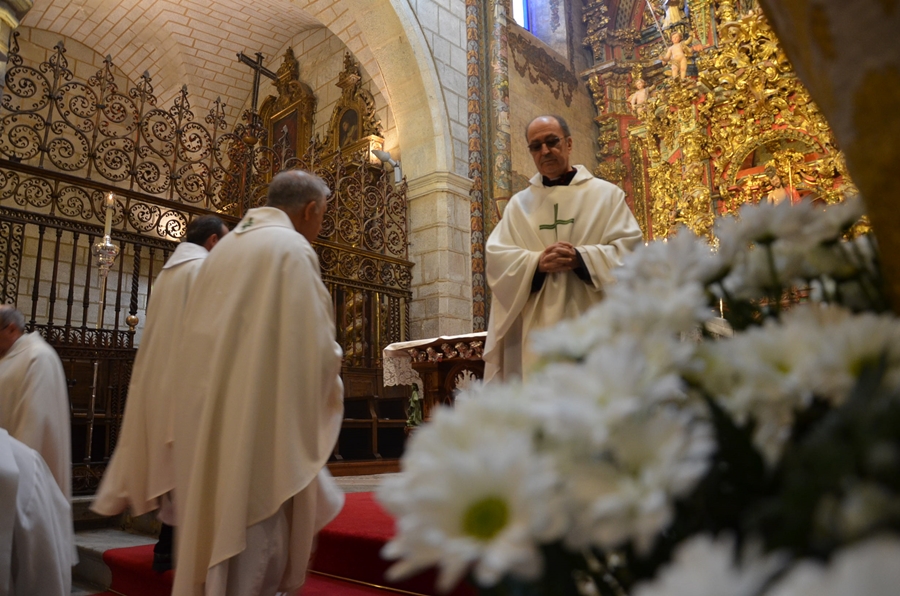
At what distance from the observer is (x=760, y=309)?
671mm

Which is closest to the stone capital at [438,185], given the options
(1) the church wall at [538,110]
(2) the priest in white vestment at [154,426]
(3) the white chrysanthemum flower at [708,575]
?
(1) the church wall at [538,110]

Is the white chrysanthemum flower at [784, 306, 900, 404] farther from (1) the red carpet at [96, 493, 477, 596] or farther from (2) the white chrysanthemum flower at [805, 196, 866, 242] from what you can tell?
(1) the red carpet at [96, 493, 477, 596]

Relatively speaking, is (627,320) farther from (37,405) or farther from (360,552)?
(37,405)

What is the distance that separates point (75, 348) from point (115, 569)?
2550 millimetres

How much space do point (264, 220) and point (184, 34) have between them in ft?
32.1

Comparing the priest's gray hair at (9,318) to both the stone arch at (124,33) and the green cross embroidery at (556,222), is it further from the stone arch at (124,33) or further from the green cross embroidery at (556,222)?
the stone arch at (124,33)

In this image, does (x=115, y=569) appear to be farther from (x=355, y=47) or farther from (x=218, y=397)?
(x=355, y=47)

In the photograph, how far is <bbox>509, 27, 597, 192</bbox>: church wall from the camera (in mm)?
9953

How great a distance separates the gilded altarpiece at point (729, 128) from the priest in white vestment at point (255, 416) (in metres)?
5.73

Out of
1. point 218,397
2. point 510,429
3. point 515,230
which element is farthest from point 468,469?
point 515,230

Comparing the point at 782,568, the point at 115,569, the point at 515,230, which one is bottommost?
the point at 115,569

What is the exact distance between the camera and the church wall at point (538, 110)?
32.7 ft

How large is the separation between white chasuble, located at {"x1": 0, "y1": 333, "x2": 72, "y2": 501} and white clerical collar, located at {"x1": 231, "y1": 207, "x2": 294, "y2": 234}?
1.67m

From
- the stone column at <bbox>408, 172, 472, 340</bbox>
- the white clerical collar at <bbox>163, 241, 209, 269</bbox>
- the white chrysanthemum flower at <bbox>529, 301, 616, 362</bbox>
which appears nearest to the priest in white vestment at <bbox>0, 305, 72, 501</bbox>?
the white clerical collar at <bbox>163, 241, 209, 269</bbox>
